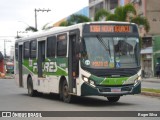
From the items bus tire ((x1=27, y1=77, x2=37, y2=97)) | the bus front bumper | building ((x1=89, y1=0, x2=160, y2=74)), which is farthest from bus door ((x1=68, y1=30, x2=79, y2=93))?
building ((x1=89, y1=0, x2=160, y2=74))

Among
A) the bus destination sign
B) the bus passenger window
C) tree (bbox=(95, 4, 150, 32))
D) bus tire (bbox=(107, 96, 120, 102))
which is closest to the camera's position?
the bus destination sign

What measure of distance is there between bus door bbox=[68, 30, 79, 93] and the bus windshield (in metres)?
0.65

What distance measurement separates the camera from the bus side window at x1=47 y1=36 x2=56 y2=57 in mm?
21328

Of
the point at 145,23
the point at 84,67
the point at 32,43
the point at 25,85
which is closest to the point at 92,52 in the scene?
the point at 84,67

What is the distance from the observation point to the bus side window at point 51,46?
2133 cm

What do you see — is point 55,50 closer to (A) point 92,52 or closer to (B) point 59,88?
(B) point 59,88

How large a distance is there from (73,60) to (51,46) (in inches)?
111

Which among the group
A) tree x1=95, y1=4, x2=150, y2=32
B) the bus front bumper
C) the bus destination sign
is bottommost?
the bus front bumper

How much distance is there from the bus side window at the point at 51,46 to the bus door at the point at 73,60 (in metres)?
1.97

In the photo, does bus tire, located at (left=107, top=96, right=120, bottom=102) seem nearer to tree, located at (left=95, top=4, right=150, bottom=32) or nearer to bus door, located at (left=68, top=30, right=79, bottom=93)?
bus door, located at (left=68, top=30, right=79, bottom=93)

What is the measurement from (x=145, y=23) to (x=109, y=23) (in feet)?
113

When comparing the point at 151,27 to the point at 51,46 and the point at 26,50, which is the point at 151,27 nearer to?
the point at 26,50

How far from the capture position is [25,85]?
26.4m

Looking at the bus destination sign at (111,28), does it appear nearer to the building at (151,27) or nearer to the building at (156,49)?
the building at (156,49)
